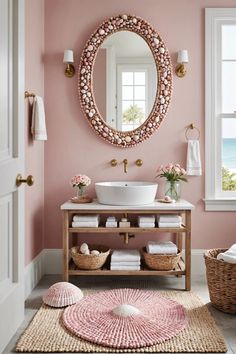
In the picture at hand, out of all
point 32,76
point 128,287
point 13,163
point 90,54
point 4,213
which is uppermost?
point 90,54

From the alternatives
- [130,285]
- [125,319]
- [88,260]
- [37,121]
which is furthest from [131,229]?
[37,121]

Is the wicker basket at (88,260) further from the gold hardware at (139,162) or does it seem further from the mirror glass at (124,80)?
the mirror glass at (124,80)

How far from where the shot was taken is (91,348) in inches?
93.0

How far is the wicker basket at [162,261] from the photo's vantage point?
3.36m

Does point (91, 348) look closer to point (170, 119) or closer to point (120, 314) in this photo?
point (120, 314)

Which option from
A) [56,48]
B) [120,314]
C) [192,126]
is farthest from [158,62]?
[120,314]

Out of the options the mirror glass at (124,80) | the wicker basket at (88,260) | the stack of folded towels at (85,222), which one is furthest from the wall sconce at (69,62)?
the wicker basket at (88,260)

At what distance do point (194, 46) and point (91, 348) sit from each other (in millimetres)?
2598

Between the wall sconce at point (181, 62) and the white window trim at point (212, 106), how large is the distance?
195 millimetres

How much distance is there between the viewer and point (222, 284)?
291 centimetres

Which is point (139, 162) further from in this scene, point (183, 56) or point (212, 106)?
point (183, 56)

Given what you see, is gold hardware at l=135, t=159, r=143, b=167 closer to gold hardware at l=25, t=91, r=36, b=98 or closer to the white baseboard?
the white baseboard

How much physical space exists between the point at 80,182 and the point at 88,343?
1.41 m

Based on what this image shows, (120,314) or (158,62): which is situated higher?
(158,62)
